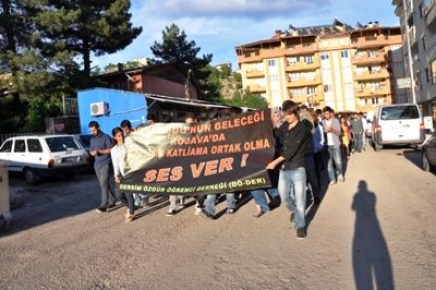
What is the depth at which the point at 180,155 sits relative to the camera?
8555 millimetres

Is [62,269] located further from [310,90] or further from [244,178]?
[310,90]

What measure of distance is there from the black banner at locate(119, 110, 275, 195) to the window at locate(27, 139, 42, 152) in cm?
900

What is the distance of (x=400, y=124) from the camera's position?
19469 millimetres

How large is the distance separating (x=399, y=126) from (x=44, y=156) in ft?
43.4

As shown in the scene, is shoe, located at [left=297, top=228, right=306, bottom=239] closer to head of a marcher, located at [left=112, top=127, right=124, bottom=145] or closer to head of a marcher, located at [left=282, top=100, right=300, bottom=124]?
head of a marcher, located at [left=282, top=100, right=300, bottom=124]

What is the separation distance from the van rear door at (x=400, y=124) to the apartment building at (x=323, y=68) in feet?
192

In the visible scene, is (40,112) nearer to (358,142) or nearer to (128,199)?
(358,142)

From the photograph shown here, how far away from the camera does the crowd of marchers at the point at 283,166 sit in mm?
6734

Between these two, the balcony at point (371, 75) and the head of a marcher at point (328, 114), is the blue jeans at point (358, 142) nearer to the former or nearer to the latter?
the head of a marcher at point (328, 114)

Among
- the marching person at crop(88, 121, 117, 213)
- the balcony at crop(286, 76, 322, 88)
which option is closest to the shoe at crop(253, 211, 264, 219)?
the marching person at crop(88, 121, 117, 213)

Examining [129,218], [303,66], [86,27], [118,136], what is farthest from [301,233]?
[303,66]

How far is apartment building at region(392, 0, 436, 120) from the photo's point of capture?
37.6 metres

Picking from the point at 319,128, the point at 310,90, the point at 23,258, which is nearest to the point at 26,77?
the point at 319,128

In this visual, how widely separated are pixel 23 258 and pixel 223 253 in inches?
107
